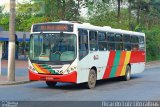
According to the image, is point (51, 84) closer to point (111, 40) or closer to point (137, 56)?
point (111, 40)

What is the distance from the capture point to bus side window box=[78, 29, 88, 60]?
18684 millimetres

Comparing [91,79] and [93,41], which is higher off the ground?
[93,41]

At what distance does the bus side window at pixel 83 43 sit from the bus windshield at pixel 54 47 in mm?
394

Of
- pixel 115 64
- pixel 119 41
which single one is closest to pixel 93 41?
pixel 115 64

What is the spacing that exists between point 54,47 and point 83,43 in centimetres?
127

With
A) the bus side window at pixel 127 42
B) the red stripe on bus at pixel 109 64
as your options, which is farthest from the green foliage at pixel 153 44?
the red stripe on bus at pixel 109 64

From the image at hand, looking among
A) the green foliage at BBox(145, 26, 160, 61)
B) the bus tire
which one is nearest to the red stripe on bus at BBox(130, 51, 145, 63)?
the bus tire

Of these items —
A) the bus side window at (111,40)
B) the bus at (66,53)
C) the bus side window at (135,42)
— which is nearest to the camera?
the bus at (66,53)

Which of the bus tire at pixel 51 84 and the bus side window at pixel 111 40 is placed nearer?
the bus tire at pixel 51 84

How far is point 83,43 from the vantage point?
18938 millimetres

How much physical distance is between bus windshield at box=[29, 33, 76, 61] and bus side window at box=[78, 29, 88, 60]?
0.39m

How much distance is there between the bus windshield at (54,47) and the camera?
60.1ft

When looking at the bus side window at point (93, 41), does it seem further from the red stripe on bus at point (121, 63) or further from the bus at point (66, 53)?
the red stripe on bus at point (121, 63)

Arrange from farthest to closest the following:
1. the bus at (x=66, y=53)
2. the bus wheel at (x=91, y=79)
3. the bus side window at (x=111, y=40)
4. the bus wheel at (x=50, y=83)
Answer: the bus side window at (x=111, y=40) < the bus wheel at (x=50, y=83) < the bus wheel at (x=91, y=79) < the bus at (x=66, y=53)
